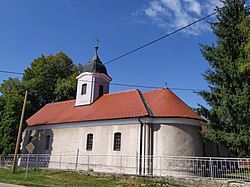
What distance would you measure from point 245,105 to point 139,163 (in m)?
8.03

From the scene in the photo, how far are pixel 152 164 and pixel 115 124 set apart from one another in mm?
4466

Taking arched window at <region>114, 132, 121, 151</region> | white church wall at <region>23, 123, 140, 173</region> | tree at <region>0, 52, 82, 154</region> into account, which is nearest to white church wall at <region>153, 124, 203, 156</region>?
white church wall at <region>23, 123, 140, 173</region>

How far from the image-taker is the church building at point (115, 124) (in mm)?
21859

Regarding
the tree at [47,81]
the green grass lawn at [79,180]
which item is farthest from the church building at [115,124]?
the tree at [47,81]

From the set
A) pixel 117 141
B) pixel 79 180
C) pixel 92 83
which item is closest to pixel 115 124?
pixel 117 141

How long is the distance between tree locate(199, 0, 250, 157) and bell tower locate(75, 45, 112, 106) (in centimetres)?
1147

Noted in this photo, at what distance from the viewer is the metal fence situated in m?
16.7

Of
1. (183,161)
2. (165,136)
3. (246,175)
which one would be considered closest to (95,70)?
(165,136)

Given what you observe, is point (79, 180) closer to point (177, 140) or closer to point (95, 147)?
point (95, 147)

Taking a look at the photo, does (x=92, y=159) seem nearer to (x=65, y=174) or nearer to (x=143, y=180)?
(x=65, y=174)

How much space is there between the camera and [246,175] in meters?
16.4

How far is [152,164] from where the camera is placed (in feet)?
69.6

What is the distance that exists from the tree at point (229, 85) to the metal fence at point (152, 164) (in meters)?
1.99

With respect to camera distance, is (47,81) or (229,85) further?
(47,81)
